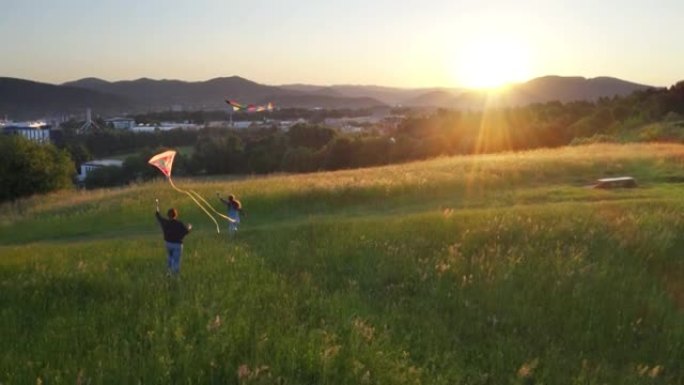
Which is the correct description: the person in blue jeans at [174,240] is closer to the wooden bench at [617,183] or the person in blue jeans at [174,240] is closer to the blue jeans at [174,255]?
the blue jeans at [174,255]

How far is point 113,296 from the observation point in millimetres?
9453

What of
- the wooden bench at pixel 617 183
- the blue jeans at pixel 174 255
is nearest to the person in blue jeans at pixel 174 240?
the blue jeans at pixel 174 255

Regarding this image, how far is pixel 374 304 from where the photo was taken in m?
9.77

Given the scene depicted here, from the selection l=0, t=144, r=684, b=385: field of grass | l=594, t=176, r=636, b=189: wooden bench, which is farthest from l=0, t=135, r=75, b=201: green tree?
l=594, t=176, r=636, b=189: wooden bench

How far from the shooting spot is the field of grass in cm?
695

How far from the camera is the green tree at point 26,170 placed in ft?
153

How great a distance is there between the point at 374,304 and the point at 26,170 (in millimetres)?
44185

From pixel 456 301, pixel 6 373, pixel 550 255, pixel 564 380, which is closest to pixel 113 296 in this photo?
pixel 6 373

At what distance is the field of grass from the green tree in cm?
3481

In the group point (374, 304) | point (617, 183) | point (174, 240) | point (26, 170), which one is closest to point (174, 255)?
point (174, 240)

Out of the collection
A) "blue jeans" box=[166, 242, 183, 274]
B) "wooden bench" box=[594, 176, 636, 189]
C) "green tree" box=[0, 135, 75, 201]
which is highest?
"blue jeans" box=[166, 242, 183, 274]

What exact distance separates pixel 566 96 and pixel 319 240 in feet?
624

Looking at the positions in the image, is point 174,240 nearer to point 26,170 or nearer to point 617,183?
A: point 617,183

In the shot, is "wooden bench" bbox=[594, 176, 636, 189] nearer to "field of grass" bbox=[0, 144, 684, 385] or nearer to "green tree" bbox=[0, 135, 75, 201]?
"field of grass" bbox=[0, 144, 684, 385]
